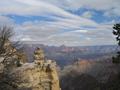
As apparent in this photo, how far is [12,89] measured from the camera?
2541 centimetres

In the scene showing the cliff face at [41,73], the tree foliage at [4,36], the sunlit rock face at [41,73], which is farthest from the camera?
the sunlit rock face at [41,73]

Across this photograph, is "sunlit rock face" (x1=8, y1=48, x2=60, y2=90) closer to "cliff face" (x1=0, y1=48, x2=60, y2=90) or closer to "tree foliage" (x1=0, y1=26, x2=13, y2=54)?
"cliff face" (x1=0, y1=48, x2=60, y2=90)

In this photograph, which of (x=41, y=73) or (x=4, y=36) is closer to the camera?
(x=4, y=36)

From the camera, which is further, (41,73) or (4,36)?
(41,73)

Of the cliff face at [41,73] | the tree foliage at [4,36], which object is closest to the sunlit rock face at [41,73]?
the cliff face at [41,73]

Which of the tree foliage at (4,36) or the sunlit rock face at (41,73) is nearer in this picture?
the tree foliage at (4,36)

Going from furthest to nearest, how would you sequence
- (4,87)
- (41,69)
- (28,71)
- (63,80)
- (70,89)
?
1. (63,80)
2. (70,89)
3. (41,69)
4. (28,71)
5. (4,87)

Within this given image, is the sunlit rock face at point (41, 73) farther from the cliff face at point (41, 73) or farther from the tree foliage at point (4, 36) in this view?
the tree foliage at point (4, 36)

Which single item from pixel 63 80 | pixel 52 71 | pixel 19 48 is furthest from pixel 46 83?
pixel 63 80

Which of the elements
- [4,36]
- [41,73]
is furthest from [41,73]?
[4,36]

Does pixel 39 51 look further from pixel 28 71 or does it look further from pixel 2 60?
pixel 2 60

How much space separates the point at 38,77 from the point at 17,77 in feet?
68.0

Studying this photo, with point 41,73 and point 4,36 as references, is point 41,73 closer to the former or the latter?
point 41,73

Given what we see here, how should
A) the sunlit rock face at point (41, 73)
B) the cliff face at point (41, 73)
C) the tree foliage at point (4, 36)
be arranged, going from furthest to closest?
the sunlit rock face at point (41, 73) < the cliff face at point (41, 73) < the tree foliage at point (4, 36)
